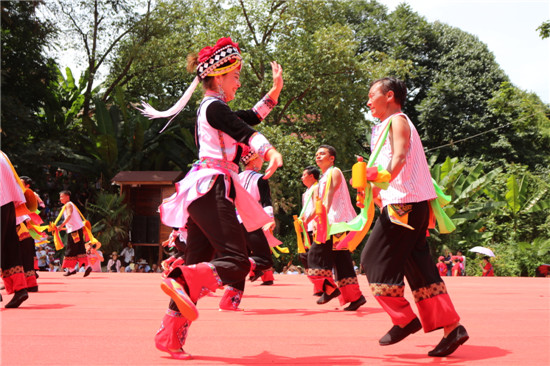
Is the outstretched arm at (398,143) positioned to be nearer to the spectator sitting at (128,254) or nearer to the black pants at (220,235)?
the black pants at (220,235)

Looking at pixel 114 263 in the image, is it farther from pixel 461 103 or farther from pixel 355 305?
pixel 461 103

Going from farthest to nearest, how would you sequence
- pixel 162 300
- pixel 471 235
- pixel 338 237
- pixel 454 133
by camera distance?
1. pixel 454 133
2. pixel 471 235
3. pixel 162 300
4. pixel 338 237

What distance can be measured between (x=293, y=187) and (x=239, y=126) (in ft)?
62.4

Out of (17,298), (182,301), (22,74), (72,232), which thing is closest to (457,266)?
(72,232)

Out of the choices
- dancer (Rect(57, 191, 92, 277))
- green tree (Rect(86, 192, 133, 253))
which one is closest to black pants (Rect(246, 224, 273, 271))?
dancer (Rect(57, 191, 92, 277))

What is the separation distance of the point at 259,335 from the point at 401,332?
1.21 m

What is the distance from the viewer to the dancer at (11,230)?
5.82m

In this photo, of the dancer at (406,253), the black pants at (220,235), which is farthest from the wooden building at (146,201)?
the dancer at (406,253)

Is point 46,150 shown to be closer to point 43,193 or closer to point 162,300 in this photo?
point 43,193

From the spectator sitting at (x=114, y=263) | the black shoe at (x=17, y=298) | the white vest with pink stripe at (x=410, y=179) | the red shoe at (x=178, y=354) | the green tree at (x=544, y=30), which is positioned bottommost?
the spectator sitting at (x=114, y=263)

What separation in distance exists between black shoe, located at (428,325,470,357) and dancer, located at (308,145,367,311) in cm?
274

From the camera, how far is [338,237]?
21.8 ft

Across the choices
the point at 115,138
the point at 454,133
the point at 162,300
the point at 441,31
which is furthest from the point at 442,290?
the point at 441,31

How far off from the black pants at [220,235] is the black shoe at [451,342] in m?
1.25
